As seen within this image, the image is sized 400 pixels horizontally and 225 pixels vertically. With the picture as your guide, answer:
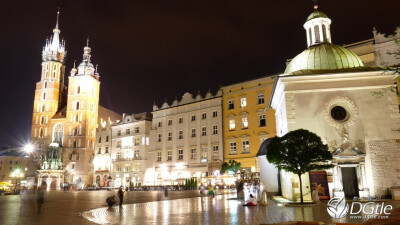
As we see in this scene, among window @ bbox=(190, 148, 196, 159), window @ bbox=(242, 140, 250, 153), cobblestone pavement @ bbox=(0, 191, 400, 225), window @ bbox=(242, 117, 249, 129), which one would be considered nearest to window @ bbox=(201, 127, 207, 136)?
window @ bbox=(190, 148, 196, 159)

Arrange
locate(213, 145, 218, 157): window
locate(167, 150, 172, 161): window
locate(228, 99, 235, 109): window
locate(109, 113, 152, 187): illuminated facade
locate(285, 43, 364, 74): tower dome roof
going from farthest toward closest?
locate(109, 113, 152, 187): illuminated facade < locate(167, 150, 172, 161): window < locate(213, 145, 218, 157): window < locate(228, 99, 235, 109): window < locate(285, 43, 364, 74): tower dome roof

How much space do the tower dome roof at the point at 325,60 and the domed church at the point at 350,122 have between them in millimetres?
579

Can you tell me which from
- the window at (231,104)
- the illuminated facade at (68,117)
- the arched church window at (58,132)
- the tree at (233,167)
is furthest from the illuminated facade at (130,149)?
the tree at (233,167)

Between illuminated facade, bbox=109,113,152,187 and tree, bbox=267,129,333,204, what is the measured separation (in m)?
47.9

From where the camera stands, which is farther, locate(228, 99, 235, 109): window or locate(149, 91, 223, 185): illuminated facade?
locate(149, 91, 223, 185): illuminated facade

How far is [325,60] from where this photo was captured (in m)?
24.6

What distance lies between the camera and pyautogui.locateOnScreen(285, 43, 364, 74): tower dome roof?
24.0 metres

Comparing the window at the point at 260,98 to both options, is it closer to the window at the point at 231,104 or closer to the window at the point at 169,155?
the window at the point at 231,104

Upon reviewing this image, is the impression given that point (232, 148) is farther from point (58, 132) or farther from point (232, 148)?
point (58, 132)

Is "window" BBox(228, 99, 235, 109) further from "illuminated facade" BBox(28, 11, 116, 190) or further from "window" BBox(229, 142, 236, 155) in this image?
"illuminated facade" BBox(28, 11, 116, 190)

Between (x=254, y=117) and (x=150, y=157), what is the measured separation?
22.9m

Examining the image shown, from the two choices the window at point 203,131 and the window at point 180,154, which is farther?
the window at point 180,154

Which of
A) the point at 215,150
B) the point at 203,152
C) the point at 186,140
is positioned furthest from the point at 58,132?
the point at 215,150

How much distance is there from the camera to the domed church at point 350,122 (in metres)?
21.6
